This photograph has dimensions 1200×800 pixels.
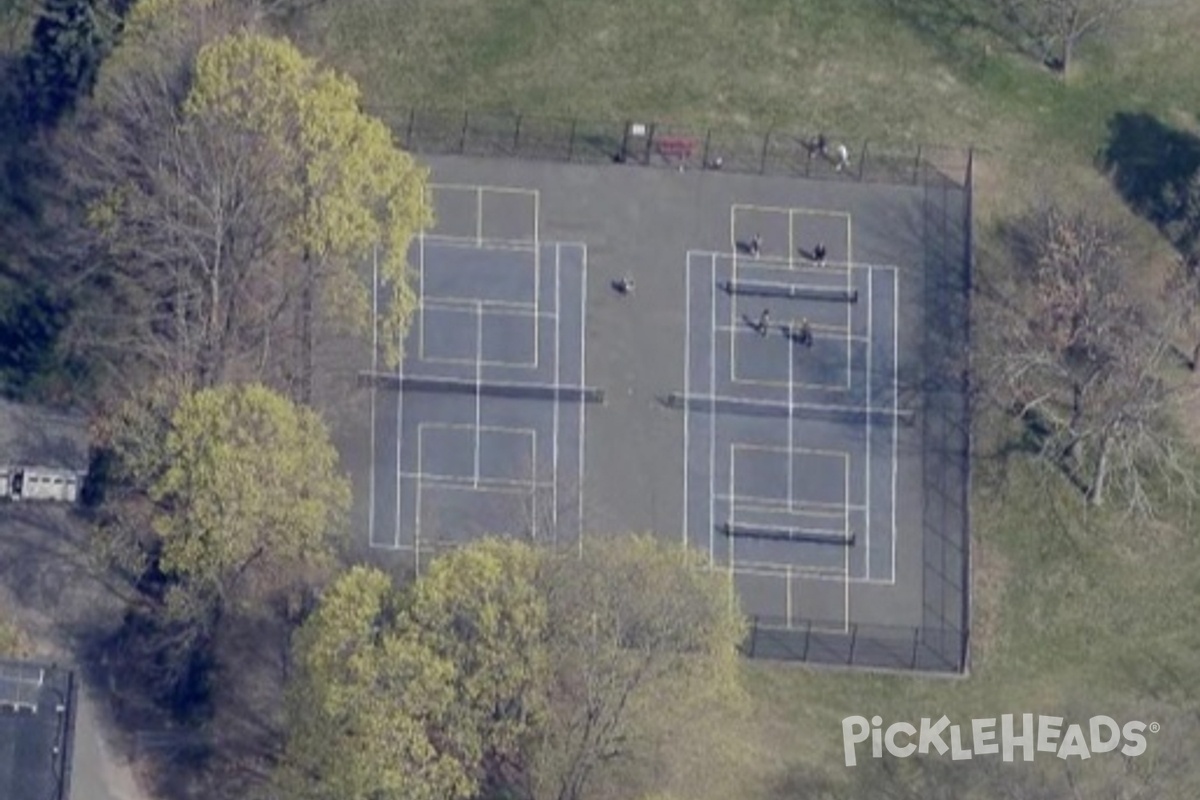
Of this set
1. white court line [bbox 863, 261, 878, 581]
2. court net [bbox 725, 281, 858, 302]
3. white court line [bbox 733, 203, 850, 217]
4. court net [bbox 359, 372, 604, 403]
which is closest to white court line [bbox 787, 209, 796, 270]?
white court line [bbox 733, 203, 850, 217]

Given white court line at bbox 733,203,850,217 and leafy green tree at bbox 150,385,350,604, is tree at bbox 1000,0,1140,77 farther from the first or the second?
leafy green tree at bbox 150,385,350,604

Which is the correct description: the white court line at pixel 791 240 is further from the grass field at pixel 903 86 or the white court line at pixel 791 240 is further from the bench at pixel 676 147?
the bench at pixel 676 147

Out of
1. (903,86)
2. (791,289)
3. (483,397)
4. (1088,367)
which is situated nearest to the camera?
(1088,367)

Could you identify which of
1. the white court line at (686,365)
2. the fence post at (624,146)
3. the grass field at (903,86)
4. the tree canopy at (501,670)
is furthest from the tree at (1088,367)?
the tree canopy at (501,670)

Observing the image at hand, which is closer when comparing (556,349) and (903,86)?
(556,349)

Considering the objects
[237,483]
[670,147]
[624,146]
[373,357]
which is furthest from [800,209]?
[237,483]

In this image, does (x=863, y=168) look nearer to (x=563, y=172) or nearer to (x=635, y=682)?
(x=563, y=172)

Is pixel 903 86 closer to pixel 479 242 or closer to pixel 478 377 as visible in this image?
pixel 479 242

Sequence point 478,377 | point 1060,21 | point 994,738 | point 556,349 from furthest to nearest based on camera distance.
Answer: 1. point 1060,21
2. point 556,349
3. point 478,377
4. point 994,738
